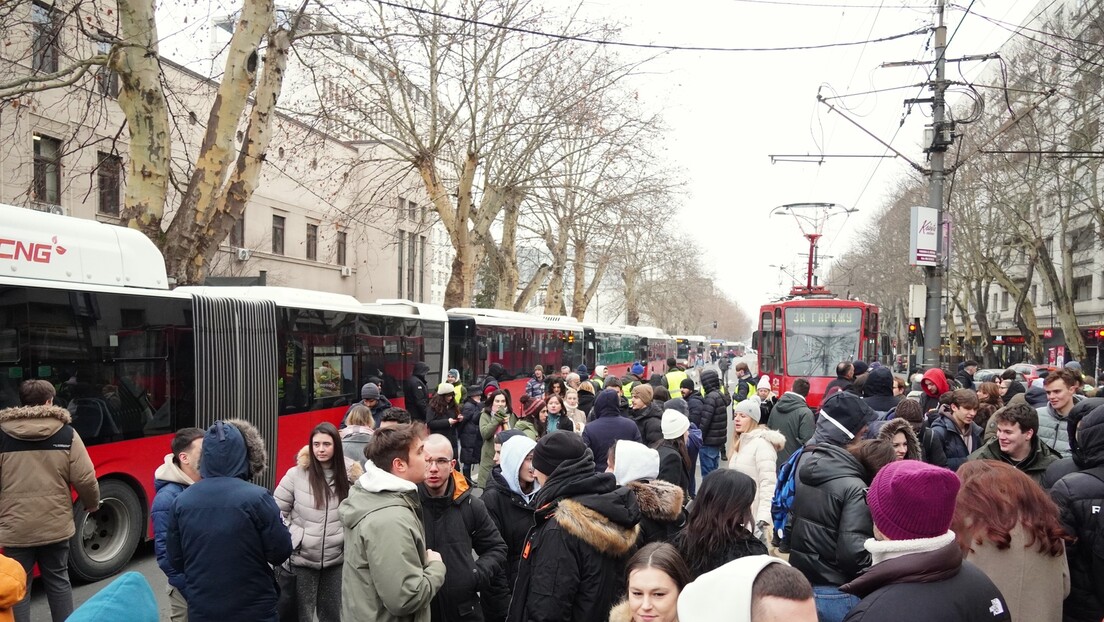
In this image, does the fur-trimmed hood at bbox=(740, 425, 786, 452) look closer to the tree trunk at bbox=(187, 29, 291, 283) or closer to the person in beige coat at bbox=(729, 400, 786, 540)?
the person in beige coat at bbox=(729, 400, 786, 540)

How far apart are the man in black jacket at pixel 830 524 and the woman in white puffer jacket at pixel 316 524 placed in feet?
8.34

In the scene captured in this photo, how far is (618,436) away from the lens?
6719 millimetres

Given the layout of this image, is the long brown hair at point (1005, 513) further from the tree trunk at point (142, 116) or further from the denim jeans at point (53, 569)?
the tree trunk at point (142, 116)

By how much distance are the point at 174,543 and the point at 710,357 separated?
249 feet

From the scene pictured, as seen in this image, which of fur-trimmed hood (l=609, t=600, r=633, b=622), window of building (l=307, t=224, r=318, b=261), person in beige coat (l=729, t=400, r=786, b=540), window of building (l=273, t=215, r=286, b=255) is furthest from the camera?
window of building (l=307, t=224, r=318, b=261)

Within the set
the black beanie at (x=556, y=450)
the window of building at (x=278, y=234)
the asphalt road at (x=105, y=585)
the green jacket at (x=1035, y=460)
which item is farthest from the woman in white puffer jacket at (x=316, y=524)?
the window of building at (x=278, y=234)

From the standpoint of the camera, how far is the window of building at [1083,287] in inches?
1572

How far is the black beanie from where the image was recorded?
388 cm

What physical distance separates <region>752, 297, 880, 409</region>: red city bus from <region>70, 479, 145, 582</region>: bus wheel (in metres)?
14.9

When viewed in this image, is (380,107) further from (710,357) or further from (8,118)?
(710,357)

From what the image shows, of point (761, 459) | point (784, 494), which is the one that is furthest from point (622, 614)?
point (761, 459)

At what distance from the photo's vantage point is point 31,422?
5.38 metres

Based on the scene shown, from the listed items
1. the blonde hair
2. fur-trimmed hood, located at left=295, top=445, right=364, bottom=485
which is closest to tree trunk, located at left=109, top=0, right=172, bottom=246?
the blonde hair

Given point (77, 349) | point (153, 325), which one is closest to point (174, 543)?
point (77, 349)
